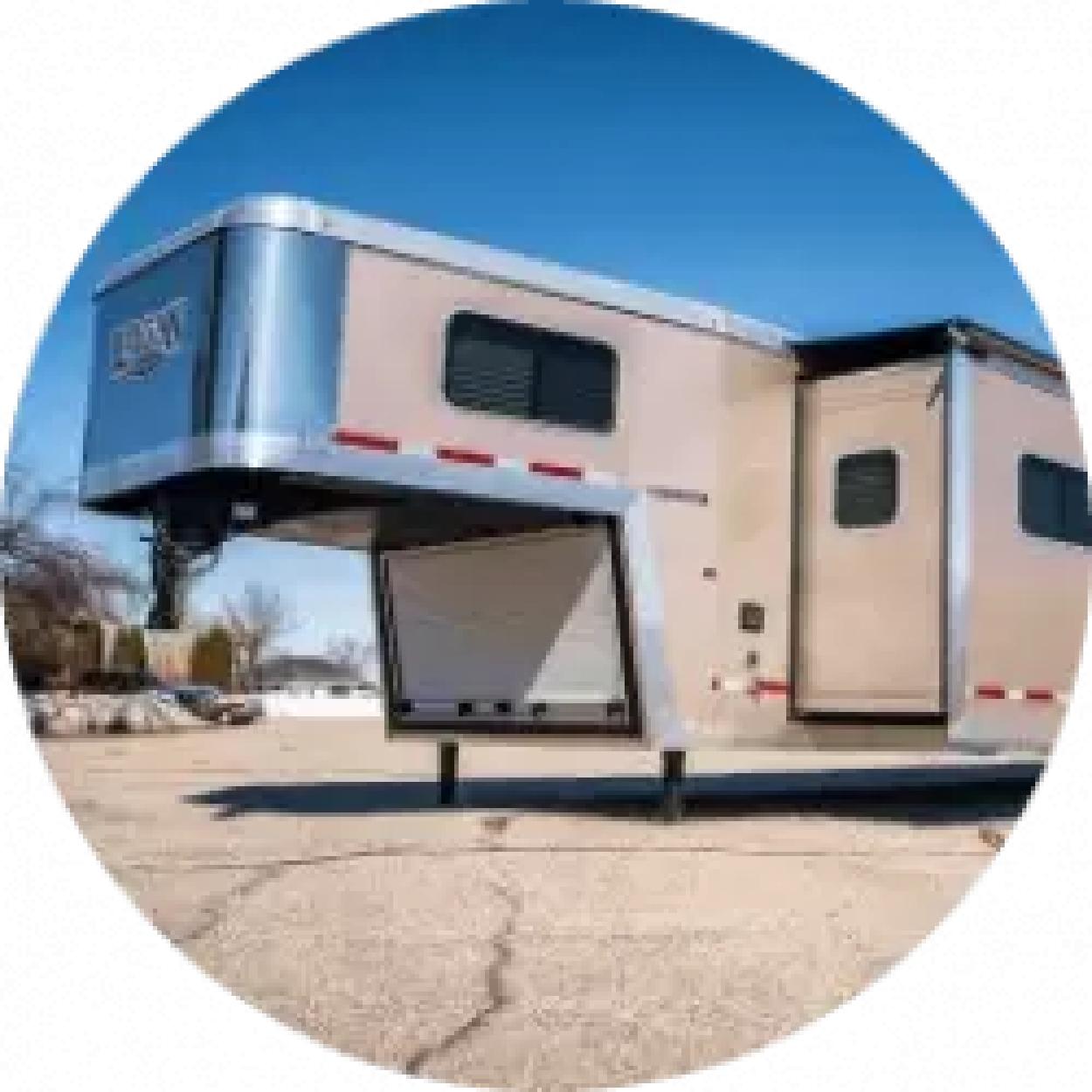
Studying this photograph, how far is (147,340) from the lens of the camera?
3.93m

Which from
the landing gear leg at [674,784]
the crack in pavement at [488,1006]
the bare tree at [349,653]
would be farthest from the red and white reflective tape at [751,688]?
the crack in pavement at [488,1006]

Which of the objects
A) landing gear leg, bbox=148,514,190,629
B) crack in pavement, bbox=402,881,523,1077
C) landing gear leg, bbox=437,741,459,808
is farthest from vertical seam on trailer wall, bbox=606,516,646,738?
crack in pavement, bbox=402,881,523,1077

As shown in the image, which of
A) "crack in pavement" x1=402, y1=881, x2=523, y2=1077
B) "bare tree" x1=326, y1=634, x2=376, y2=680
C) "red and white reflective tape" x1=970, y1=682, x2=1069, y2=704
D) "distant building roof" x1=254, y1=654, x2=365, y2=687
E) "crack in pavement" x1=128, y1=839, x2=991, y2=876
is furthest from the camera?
"red and white reflective tape" x1=970, y1=682, x2=1069, y2=704

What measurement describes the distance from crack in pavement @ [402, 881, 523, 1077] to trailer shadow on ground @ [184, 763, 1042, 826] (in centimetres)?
149

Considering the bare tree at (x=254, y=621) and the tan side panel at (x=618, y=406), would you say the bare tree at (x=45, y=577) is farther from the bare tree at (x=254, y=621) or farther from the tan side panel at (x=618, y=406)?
the tan side panel at (x=618, y=406)

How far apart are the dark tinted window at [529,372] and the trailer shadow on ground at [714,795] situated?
128 centimetres

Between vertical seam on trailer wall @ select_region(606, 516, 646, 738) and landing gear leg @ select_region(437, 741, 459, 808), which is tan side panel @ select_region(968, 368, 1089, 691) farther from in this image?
landing gear leg @ select_region(437, 741, 459, 808)

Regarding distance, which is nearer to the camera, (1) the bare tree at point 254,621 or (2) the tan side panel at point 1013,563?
(1) the bare tree at point 254,621

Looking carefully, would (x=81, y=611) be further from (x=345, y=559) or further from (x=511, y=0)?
(x=511, y=0)

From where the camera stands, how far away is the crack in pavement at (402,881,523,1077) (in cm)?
284

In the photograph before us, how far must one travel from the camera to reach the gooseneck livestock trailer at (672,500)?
4.28 metres

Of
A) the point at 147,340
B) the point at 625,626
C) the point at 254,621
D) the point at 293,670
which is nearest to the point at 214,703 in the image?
the point at 293,670

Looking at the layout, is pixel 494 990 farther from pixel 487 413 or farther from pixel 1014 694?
pixel 1014 694

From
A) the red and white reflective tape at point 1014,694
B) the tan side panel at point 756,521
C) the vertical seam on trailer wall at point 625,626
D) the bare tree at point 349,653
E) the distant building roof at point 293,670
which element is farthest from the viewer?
the tan side panel at point 756,521
